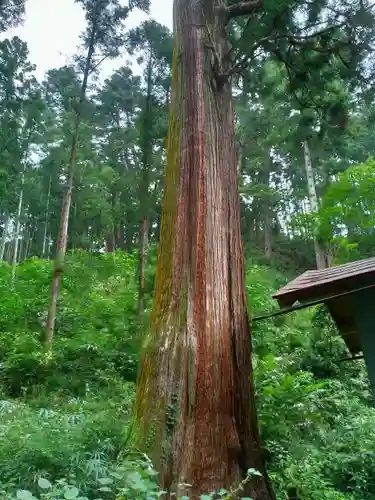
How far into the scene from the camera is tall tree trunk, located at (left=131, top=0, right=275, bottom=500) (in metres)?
3.07

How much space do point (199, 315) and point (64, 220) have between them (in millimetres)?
6593

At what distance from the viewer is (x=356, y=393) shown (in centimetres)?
827

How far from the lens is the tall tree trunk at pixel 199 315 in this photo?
10.1ft

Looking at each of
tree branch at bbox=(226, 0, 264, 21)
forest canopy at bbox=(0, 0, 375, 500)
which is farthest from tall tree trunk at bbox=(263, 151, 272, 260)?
tree branch at bbox=(226, 0, 264, 21)

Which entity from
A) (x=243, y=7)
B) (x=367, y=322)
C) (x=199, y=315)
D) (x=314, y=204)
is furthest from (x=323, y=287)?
(x=314, y=204)

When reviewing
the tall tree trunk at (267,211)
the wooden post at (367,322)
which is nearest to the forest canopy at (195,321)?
the wooden post at (367,322)

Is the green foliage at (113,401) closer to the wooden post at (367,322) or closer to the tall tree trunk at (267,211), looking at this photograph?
the wooden post at (367,322)

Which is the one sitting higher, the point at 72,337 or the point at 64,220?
the point at 64,220

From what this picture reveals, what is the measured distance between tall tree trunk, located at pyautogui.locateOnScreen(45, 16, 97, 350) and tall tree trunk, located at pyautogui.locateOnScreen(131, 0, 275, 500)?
5083mm

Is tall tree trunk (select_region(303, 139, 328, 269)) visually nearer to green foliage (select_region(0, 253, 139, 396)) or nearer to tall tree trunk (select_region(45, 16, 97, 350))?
green foliage (select_region(0, 253, 139, 396))

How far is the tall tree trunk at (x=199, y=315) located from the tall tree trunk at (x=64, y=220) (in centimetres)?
508

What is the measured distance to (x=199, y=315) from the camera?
348 centimetres

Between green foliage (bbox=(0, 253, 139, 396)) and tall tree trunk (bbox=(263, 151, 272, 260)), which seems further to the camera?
tall tree trunk (bbox=(263, 151, 272, 260))

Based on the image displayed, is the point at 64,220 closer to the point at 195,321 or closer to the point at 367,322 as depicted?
the point at 195,321
